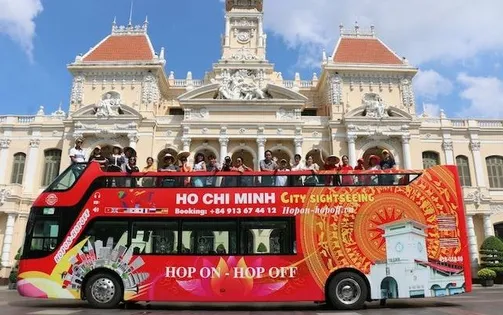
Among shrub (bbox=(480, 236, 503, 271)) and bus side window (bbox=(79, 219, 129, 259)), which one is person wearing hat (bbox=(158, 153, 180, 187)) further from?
shrub (bbox=(480, 236, 503, 271))

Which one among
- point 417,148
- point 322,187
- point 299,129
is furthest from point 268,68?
point 322,187

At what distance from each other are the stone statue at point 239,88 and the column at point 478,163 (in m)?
17.5

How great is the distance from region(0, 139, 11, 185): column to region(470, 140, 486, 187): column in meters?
37.1

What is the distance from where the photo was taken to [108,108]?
3177 centimetres

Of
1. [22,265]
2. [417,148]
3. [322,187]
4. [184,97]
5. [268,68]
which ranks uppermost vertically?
[268,68]

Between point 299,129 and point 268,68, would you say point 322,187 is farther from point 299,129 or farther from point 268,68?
point 268,68

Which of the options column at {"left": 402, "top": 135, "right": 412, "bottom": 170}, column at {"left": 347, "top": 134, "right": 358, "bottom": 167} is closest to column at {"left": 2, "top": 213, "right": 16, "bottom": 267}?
column at {"left": 347, "top": 134, "right": 358, "bottom": 167}

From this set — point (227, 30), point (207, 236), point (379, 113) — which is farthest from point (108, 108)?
point (207, 236)

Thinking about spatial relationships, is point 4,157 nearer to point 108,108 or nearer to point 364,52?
point 108,108

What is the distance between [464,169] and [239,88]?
19.3 meters

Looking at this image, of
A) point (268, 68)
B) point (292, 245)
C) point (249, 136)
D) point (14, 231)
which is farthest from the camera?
point (268, 68)

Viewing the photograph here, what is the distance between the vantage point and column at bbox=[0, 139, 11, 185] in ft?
105

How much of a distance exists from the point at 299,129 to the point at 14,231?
22.1m

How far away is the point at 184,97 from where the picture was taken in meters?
32.1
